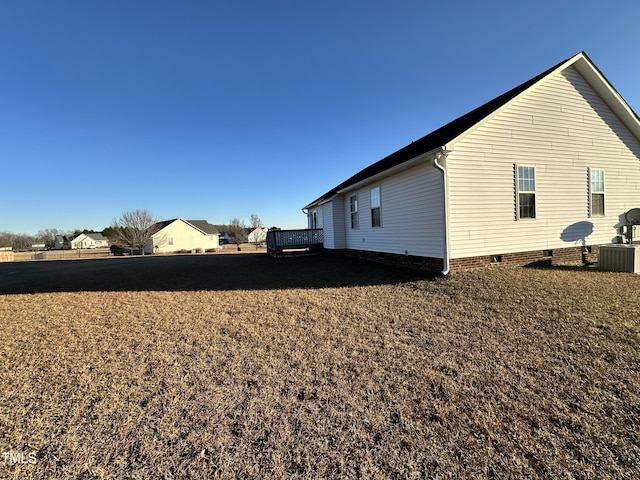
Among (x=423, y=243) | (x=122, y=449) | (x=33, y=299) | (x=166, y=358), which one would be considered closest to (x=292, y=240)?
(x=423, y=243)

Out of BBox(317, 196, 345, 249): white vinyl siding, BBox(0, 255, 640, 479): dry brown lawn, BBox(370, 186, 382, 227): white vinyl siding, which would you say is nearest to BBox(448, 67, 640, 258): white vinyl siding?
BBox(0, 255, 640, 479): dry brown lawn

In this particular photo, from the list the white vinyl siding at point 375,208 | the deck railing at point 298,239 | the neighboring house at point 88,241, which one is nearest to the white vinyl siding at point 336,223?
the deck railing at point 298,239

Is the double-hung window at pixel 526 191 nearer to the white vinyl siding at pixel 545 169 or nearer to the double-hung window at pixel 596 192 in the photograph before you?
the white vinyl siding at pixel 545 169

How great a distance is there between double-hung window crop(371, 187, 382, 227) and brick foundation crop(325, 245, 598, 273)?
154 centimetres

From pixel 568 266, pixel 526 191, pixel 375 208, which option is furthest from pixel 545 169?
pixel 375 208

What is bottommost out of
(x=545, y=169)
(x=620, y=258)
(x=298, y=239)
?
(x=620, y=258)

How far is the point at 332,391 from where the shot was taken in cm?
290

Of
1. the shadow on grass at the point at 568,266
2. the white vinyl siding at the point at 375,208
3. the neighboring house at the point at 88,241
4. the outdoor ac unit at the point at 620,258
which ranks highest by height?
the neighboring house at the point at 88,241

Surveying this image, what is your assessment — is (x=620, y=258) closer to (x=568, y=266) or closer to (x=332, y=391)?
(x=568, y=266)

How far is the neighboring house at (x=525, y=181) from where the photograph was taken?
25.5ft

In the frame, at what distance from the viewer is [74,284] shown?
29.8 feet

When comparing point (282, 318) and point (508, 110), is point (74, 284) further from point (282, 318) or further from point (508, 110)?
point (508, 110)

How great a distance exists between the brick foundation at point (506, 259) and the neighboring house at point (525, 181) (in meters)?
0.04

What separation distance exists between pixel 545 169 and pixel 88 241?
102023mm
